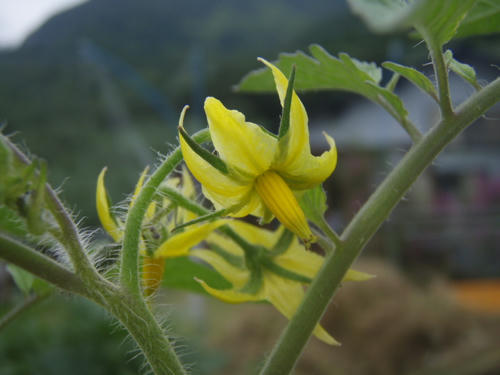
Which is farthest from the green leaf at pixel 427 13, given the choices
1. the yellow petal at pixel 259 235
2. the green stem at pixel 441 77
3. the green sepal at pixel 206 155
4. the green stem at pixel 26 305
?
the green stem at pixel 26 305

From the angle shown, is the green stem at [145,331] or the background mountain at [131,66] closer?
the green stem at [145,331]

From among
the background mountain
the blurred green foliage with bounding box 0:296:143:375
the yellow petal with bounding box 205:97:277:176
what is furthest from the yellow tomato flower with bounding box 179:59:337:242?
the background mountain

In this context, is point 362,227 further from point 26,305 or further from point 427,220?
point 427,220

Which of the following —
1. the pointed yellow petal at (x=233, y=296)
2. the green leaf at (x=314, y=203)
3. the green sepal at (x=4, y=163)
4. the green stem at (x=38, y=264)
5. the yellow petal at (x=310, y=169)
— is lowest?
the pointed yellow petal at (x=233, y=296)

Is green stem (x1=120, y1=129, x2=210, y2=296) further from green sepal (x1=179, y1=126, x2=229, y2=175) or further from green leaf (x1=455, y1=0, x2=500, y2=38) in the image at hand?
green leaf (x1=455, y1=0, x2=500, y2=38)

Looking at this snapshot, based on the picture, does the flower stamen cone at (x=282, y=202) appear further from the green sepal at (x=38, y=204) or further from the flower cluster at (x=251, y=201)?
the green sepal at (x=38, y=204)

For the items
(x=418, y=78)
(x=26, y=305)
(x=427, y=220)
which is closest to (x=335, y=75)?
(x=418, y=78)

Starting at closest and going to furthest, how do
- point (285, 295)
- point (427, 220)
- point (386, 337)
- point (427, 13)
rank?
point (427, 13) → point (285, 295) → point (386, 337) → point (427, 220)
